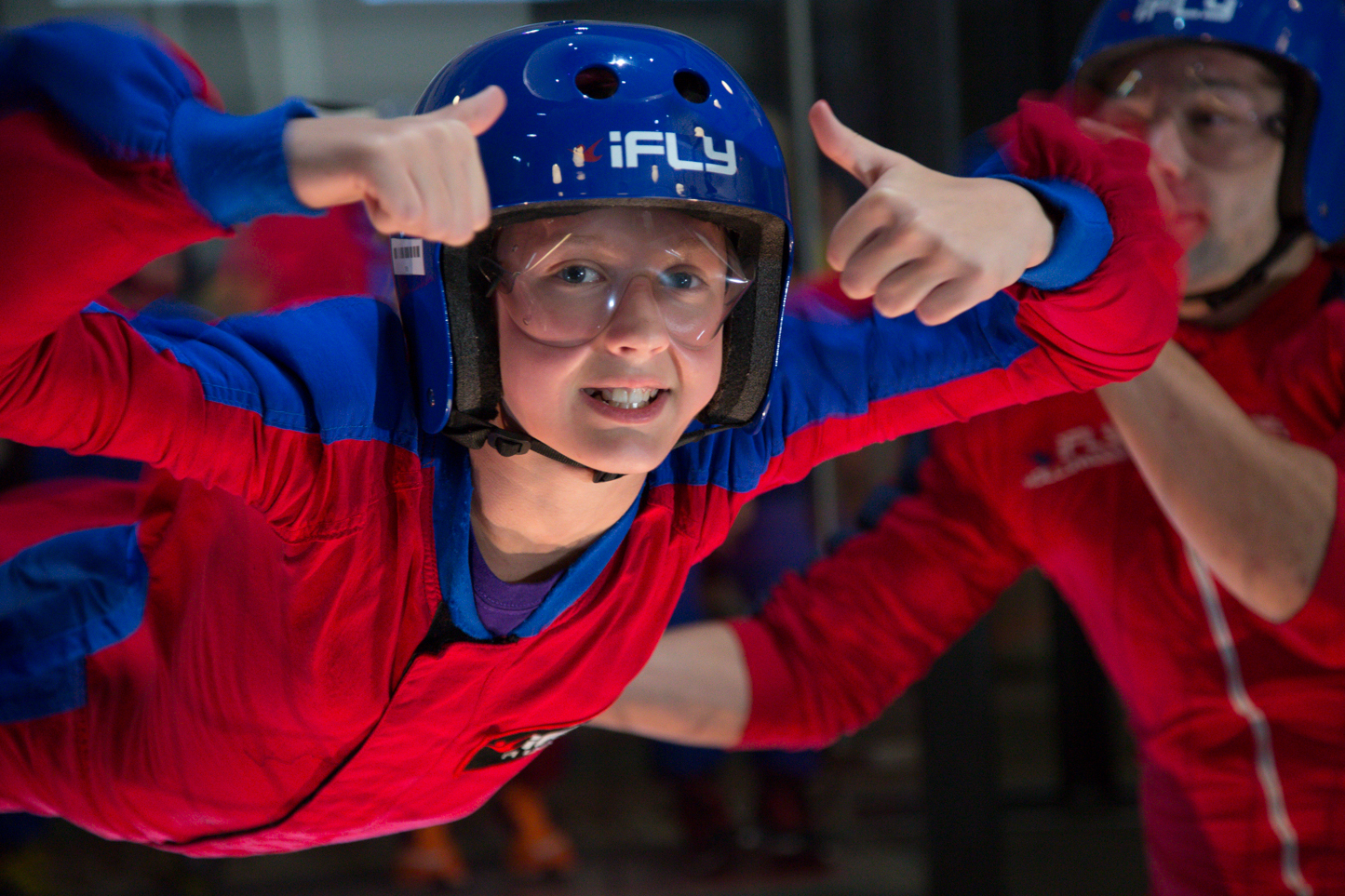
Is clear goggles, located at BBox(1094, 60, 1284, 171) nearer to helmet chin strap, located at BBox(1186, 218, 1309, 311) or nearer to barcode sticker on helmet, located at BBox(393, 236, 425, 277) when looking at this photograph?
helmet chin strap, located at BBox(1186, 218, 1309, 311)

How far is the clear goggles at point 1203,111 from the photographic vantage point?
1695 mm

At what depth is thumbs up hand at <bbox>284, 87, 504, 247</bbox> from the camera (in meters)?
0.78

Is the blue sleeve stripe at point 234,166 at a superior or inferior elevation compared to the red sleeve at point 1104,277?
superior

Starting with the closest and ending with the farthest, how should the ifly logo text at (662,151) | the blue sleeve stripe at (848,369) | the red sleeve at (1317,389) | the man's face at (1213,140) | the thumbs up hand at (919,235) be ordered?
the thumbs up hand at (919,235)
the ifly logo text at (662,151)
the blue sleeve stripe at (848,369)
the red sleeve at (1317,389)
the man's face at (1213,140)

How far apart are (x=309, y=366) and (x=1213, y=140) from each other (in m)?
1.38

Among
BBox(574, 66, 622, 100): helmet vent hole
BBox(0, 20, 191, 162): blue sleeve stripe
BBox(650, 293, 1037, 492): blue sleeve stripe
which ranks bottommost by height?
BBox(650, 293, 1037, 492): blue sleeve stripe

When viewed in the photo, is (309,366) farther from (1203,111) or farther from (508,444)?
(1203,111)

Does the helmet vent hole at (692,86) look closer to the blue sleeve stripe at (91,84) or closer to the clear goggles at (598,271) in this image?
the clear goggles at (598,271)

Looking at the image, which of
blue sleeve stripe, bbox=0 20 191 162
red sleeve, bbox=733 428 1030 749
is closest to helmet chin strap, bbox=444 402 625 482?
blue sleeve stripe, bbox=0 20 191 162

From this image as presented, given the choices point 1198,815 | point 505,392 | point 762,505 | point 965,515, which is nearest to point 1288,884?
point 1198,815

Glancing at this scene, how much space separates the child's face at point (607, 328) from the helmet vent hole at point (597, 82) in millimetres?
119

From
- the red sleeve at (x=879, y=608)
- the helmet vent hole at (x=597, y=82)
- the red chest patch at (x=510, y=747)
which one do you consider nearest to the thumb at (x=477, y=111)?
the helmet vent hole at (x=597, y=82)

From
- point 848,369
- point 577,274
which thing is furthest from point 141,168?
point 848,369

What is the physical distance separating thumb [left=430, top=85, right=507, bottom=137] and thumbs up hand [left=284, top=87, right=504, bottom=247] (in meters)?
0.03
